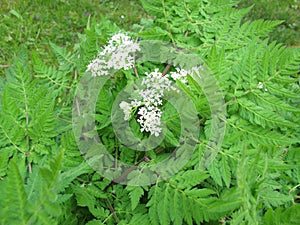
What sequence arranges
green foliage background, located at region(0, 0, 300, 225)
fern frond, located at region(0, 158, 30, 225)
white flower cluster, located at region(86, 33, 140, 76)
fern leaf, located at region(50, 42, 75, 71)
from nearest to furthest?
fern frond, located at region(0, 158, 30, 225) → green foliage background, located at region(0, 0, 300, 225) → white flower cluster, located at region(86, 33, 140, 76) → fern leaf, located at region(50, 42, 75, 71)

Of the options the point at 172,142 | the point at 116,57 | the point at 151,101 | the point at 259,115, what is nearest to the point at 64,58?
the point at 116,57

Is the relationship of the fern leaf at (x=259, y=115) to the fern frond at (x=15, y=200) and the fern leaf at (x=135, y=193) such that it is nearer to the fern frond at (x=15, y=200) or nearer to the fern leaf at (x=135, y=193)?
the fern leaf at (x=135, y=193)

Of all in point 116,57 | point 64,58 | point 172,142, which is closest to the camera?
point 172,142

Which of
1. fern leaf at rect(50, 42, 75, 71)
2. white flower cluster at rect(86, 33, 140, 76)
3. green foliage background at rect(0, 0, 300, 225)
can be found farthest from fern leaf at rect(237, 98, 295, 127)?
fern leaf at rect(50, 42, 75, 71)

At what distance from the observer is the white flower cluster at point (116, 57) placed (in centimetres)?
129

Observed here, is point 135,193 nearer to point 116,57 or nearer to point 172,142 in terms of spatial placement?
point 172,142

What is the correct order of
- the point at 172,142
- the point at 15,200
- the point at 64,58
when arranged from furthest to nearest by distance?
the point at 64,58
the point at 172,142
the point at 15,200

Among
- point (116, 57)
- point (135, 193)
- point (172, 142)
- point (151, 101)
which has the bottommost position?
point (135, 193)

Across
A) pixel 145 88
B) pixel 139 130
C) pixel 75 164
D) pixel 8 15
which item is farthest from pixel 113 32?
pixel 8 15

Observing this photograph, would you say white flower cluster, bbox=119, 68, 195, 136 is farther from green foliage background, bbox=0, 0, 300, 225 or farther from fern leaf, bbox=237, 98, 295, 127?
fern leaf, bbox=237, 98, 295, 127

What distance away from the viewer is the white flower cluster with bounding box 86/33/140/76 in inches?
50.8

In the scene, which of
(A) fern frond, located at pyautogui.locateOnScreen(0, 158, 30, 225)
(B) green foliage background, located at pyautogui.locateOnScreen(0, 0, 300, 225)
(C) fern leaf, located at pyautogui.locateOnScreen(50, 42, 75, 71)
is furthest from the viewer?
(C) fern leaf, located at pyautogui.locateOnScreen(50, 42, 75, 71)

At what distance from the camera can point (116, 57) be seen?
1299 millimetres

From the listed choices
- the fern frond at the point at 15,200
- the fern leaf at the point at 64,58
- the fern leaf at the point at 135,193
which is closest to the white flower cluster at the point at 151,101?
the fern leaf at the point at 135,193
